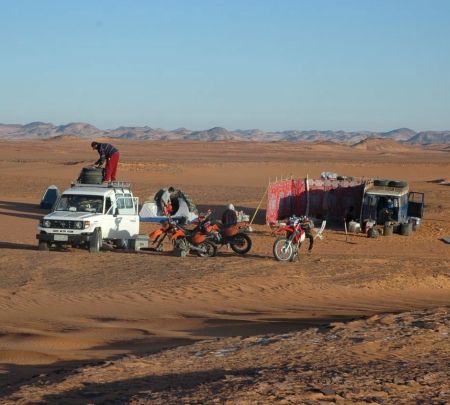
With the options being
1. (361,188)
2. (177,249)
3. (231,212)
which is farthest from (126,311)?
(361,188)

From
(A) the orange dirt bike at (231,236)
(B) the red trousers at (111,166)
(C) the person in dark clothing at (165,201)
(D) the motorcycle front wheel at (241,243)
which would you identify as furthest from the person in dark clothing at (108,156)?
(D) the motorcycle front wheel at (241,243)

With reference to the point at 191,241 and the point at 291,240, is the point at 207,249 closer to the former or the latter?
the point at 191,241

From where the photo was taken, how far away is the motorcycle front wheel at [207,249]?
19547 mm

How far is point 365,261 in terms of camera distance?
1814cm

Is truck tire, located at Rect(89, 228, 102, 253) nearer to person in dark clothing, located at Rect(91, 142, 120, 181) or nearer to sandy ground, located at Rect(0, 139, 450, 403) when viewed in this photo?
sandy ground, located at Rect(0, 139, 450, 403)

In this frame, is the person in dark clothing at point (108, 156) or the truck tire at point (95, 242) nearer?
the truck tire at point (95, 242)

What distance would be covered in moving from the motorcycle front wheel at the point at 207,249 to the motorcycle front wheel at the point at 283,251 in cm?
163

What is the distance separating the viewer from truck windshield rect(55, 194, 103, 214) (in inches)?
798

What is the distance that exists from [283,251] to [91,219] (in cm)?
445

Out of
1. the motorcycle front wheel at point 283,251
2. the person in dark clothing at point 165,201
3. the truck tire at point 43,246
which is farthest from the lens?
the person in dark clothing at point 165,201

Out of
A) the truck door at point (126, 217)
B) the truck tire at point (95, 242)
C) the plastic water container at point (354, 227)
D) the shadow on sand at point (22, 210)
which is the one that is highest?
the truck door at point (126, 217)

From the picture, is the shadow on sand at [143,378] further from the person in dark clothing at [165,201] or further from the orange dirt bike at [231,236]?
the person in dark clothing at [165,201]

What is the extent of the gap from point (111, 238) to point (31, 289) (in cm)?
543

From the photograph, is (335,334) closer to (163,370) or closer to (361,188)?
(163,370)
